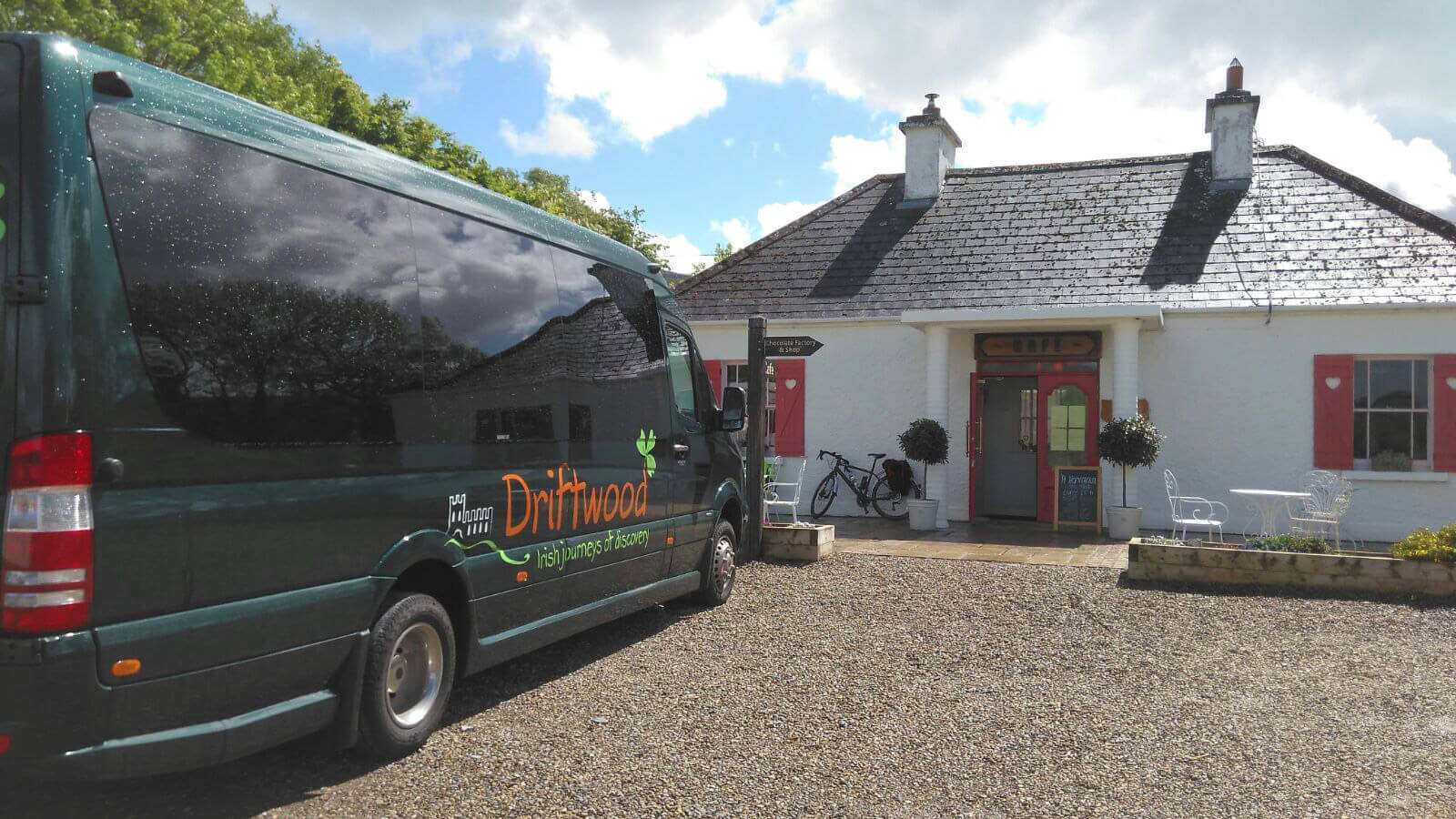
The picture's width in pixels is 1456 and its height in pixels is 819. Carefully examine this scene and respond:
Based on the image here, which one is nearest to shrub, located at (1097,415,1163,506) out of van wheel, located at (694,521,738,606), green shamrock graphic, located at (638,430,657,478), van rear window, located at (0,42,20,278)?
van wheel, located at (694,521,738,606)

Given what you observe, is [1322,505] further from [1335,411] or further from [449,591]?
[449,591]

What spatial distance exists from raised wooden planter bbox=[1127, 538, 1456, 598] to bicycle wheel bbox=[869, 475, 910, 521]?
517 centimetres

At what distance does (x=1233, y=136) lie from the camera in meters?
15.5

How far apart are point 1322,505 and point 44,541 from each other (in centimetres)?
1252

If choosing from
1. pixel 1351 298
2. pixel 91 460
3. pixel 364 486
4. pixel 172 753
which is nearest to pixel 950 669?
pixel 364 486

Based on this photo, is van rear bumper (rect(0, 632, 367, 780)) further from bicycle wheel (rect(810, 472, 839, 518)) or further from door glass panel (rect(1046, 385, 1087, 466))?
door glass panel (rect(1046, 385, 1087, 466))

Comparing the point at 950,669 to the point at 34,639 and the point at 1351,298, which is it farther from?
the point at 1351,298

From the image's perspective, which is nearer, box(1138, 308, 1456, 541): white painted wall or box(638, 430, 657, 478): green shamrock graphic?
box(638, 430, 657, 478): green shamrock graphic

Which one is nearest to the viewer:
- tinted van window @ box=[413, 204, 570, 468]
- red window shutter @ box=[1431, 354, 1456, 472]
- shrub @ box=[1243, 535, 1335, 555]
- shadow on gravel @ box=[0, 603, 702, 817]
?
shadow on gravel @ box=[0, 603, 702, 817]

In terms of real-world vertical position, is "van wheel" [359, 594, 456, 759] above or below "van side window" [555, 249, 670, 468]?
below

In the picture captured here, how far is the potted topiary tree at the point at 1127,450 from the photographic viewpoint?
1234 cm

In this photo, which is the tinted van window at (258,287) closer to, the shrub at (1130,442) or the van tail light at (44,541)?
the van tail light at (44,541)

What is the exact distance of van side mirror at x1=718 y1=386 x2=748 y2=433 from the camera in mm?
8266

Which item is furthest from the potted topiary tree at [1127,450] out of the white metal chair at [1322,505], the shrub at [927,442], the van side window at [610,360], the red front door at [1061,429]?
the van side window at [610,360]
